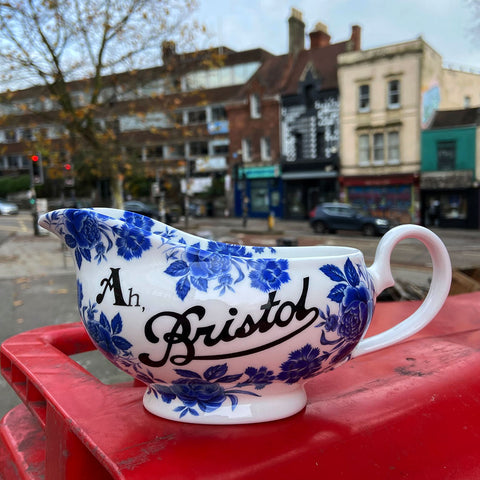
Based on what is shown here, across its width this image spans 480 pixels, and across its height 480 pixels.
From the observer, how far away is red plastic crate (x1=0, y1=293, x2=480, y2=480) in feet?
2.72

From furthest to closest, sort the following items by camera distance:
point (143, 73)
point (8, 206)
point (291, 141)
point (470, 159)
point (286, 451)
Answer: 1. point (8, 206)
2. point (291, 141)
3. point (470, 159)
4. point (143, 73)
5. point (286, 451)

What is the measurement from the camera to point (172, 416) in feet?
3.12

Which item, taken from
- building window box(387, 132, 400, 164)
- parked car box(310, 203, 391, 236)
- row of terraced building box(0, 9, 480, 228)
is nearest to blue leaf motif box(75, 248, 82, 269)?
row of terraced building box(0, 9, 480, 228)

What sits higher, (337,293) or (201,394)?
(337,293)

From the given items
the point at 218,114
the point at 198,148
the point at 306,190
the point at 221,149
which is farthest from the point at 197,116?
the point at 306,190

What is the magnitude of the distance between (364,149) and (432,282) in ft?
73.3

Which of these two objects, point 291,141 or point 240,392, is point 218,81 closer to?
point 291,141

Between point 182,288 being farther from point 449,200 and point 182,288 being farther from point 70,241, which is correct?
point 449,200

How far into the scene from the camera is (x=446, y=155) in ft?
66.0

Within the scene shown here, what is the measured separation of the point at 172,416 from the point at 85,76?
10921mm

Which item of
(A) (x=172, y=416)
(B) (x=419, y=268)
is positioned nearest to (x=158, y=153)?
(B) (x=419, y=268)

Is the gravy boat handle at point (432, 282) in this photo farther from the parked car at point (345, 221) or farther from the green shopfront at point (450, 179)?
the green shopfront at point (450, 179)

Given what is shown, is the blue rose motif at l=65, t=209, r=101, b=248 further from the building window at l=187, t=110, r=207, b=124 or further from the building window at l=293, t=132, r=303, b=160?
the building window at l=187, t=110, r=207, b=124

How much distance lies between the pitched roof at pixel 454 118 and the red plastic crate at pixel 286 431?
20243mm
